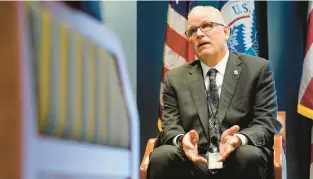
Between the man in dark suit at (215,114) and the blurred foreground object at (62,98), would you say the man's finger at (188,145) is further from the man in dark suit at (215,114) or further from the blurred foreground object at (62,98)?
the blurred foreground object at (62,98)

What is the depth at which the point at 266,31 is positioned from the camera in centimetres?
297

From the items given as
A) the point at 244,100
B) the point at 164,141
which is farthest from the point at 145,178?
the point at 244,100

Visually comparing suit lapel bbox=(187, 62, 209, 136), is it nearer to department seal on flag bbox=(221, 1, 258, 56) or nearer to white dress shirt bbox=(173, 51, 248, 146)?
white dress shirt bbox=(173, 51, 248, 146)

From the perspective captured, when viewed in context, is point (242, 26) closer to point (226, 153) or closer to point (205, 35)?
point (205, 35)

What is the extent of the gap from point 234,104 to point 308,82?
0.91 m

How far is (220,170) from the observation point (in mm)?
1853

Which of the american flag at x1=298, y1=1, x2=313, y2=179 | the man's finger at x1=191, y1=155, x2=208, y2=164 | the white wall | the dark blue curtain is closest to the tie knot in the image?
the man's finger at x1=191, y1=155, x2=208, y2=164

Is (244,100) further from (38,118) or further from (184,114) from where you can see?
(38,118)

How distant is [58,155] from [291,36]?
1682mm

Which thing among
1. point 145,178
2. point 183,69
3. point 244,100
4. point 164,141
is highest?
point 183,69

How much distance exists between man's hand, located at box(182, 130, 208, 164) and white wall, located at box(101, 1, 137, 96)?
4.45 feet

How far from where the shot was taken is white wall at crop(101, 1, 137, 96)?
3174 mm

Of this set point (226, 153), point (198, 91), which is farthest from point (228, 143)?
point (198, 91)

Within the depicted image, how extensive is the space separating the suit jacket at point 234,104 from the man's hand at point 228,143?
10cm
